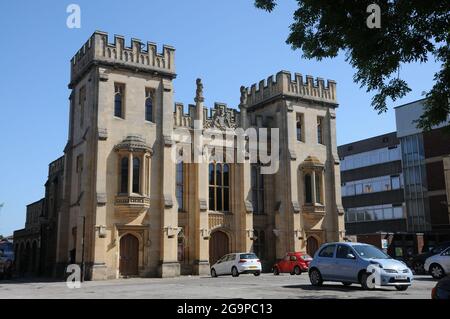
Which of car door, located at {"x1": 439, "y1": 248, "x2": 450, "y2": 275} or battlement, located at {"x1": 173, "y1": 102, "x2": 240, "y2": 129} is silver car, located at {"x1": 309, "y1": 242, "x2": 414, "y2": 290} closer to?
car door, located at {"x1": 439, "y1": 248, "x2": 450, "y2": 275}

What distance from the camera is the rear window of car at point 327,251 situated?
1784 cm

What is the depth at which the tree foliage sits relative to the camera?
9914 millimetres

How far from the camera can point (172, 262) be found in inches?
1223

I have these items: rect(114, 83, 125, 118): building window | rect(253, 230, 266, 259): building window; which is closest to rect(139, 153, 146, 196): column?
rect(114, 83, 125, 118): building window

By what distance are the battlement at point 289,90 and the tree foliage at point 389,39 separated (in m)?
27.6

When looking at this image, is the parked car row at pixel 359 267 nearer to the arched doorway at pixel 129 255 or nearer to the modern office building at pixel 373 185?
the arched doorway at pixel 129 255

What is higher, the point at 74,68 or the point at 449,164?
the point at 74,68

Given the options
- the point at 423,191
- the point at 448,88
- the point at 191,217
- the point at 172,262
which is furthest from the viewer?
the point at 423,191

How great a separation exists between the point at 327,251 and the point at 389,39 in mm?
9802

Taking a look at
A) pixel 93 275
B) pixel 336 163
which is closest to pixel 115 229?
pixel 93 275

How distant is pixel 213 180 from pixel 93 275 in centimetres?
1117

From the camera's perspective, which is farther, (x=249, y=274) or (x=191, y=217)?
(x=191, y=217)

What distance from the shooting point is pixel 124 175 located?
3080cm
